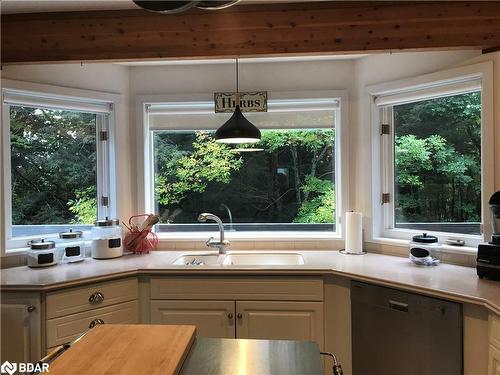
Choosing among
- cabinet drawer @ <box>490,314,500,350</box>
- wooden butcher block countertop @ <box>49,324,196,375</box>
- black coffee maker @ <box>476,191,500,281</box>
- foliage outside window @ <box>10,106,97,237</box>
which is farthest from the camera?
foliage outside window @ <box>10,106,97,237</box>

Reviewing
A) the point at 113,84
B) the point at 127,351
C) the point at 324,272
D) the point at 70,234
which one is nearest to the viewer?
the point at 127,351

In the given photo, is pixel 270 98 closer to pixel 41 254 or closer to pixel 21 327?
pixel 41 254

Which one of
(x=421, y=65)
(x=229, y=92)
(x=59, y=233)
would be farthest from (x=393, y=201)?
(x=59, y=233)

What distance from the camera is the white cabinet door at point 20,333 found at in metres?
1.96

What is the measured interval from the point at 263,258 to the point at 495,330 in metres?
1.52

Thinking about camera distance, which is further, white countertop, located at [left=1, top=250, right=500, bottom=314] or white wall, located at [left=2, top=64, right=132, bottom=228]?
white wall, located at [left=2, top=64, right=132, bottom=228]

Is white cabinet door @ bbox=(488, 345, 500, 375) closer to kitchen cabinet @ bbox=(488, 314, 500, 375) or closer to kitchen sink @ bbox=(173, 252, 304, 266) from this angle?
kitchen cabinet @ bbox=(488, 314, 500, 375)

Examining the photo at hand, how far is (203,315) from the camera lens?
87.7 inches

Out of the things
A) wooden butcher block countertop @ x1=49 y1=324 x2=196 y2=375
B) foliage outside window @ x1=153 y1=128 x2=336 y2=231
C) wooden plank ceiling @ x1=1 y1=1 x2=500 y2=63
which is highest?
wooden plank ceiling @ x1=1 y1=1 x2=500 y2=63

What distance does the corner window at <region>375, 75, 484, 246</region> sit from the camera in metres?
2.28

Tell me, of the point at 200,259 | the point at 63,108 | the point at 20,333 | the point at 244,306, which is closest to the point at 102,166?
the point at 63,108

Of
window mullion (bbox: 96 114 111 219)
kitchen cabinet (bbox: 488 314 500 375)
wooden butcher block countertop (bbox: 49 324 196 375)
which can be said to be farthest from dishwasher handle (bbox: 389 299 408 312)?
window mullion (bbox: 96 114 111 219)

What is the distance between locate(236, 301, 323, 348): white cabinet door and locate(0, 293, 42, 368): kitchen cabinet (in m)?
1.12

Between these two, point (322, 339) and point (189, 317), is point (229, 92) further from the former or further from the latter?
point (322, 339)
